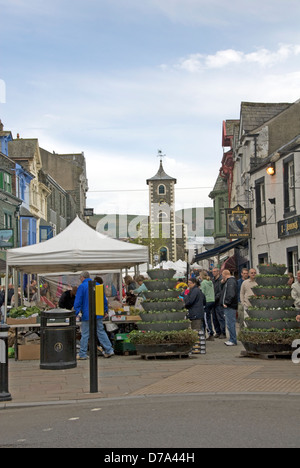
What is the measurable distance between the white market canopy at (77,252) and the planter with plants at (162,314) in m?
2.08

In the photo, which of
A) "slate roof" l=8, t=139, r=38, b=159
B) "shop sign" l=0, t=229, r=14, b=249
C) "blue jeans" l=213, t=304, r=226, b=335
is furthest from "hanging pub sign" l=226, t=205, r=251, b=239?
"slate roof" l=8, t=139, r=38, b=159

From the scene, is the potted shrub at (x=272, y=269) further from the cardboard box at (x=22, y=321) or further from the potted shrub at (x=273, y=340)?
the cardboard box at (x=22, y=321)

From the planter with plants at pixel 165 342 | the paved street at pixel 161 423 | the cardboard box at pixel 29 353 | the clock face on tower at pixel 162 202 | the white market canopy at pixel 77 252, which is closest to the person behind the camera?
the paved street at pixel 161 423

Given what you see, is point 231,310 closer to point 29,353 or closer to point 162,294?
point 162,294

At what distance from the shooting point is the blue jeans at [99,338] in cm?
1401

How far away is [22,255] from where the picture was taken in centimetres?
1556

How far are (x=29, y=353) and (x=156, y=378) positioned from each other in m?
4.60


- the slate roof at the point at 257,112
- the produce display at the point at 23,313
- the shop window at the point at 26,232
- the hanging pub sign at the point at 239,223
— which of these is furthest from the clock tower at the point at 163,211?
the produce display at the point at 23,313

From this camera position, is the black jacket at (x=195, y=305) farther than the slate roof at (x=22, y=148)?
No

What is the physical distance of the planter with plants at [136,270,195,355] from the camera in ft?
44.8

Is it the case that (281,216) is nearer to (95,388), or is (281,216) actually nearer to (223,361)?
(223,361)

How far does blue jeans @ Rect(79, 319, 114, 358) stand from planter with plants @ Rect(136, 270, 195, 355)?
A: 32.1 inches
